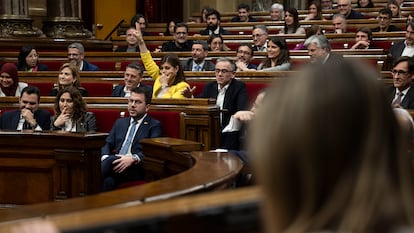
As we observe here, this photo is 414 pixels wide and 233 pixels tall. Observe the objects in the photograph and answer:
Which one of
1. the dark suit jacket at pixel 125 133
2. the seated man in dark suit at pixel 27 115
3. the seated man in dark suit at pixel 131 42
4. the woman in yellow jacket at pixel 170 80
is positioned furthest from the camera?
the seated man in dark suit at pixel 131 42

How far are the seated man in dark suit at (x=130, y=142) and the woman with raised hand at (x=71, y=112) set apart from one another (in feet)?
0.86

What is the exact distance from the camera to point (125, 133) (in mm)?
6039

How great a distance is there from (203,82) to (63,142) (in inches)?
116

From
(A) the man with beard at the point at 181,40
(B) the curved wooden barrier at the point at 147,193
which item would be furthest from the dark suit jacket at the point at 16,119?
(A) the man with beard at the point at 181,40

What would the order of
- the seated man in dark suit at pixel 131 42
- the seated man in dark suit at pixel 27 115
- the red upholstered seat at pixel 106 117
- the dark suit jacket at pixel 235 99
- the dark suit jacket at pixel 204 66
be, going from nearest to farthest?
the seated man in dark suit at pixel 27 115
the red upholstered seat at pixel 106 117
the dark suit jacket at pixel 235 99
the dark suit jacket at pixel 204 66
the seated man in dark suit at pixel 131 42

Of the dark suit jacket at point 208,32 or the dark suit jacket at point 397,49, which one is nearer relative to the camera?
the dark suit jacket at point 397,49

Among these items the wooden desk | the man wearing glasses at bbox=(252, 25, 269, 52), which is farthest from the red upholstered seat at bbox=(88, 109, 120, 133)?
the man wearing glasses at bbox=(252, 25, 269, 52)

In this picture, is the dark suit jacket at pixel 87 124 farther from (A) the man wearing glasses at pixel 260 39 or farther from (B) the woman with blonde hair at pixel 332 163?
(B) the woman with blonde hair at pixel 332 163

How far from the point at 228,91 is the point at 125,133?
3.94ft

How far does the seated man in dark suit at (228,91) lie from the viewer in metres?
6.82

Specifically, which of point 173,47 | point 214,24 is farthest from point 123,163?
point 214,24

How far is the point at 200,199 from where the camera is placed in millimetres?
1519

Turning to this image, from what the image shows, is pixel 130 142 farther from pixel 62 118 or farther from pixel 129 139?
pixel 62 118

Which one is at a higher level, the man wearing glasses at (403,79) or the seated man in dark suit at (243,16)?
the seated man in dark suit at (243,16)
